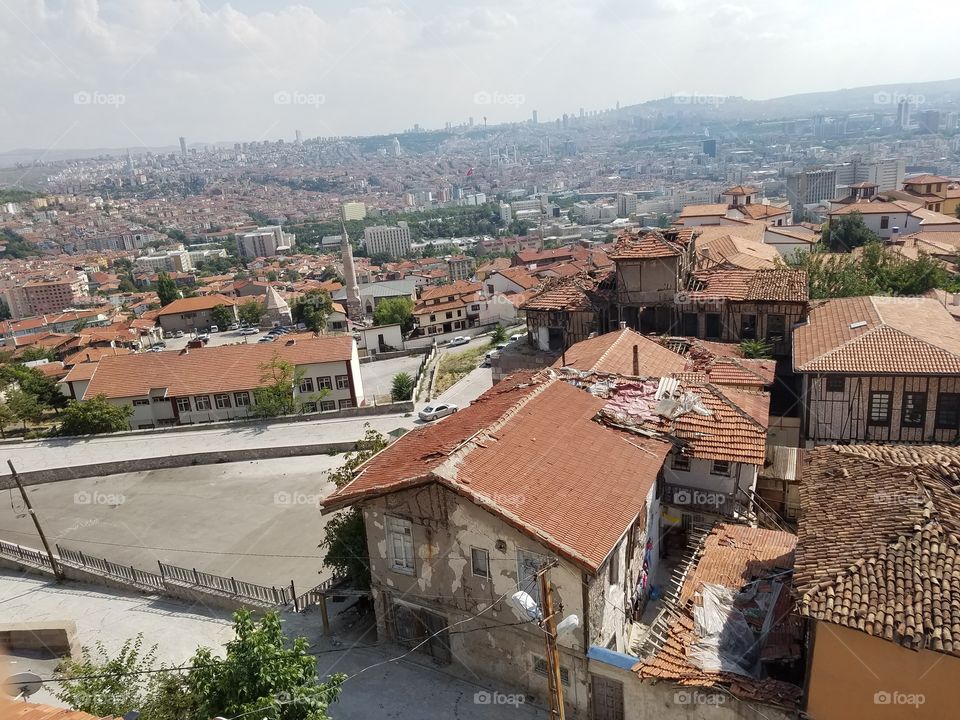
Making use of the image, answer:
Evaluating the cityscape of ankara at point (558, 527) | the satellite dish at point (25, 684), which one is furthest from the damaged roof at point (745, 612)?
the satellite dish at point (25, 684)

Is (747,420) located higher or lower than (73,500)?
higher

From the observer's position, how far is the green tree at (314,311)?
7150 cm

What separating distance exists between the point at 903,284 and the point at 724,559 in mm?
29793

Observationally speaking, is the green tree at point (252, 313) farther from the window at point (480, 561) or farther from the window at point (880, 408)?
the window at point (480, 561)

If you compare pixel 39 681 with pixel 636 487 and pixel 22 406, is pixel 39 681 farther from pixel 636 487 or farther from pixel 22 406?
pixel 22 406

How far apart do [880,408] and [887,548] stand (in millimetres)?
12328

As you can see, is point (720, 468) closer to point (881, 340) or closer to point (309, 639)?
point (881, 340)

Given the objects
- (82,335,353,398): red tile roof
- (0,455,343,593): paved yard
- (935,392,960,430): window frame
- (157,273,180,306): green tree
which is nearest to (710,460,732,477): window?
(935,392,960,430): window frame

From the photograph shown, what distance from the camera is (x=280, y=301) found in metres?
79.0

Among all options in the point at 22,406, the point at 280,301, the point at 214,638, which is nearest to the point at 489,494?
the point at 214,638

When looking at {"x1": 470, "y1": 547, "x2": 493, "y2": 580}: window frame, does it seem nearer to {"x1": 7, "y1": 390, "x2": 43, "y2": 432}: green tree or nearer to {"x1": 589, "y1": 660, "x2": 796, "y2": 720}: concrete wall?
{"x1": 589, "y1": 660, "x2": 796, "y2": 720}: concrete wall

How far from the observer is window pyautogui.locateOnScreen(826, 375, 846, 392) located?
20.4 m

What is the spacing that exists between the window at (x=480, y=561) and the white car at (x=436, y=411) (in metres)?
20.1

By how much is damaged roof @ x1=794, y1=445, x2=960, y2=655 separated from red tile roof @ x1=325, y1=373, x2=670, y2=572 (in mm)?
3270
